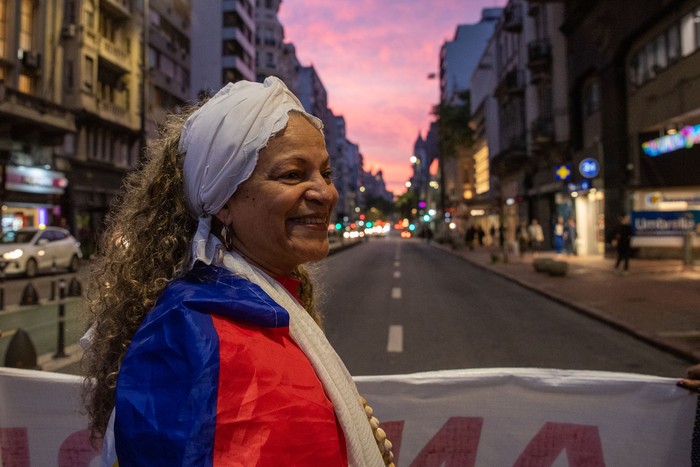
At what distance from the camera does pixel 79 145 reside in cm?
2042

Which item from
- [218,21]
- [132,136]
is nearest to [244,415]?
[218,21]

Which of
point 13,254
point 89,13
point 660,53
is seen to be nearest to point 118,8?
point 89,13

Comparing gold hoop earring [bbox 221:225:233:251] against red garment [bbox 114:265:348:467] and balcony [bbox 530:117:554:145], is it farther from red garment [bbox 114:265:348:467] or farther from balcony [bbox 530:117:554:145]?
balcony [bbox 530:117:554:145]

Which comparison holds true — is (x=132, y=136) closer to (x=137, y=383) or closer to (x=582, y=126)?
(x=137, y=383)

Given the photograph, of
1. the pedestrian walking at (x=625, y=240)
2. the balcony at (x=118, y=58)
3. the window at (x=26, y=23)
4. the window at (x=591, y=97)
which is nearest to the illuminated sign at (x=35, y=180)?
the balcony at (x=118, y=58)

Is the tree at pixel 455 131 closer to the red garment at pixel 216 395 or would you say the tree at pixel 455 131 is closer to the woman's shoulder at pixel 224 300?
the woman's shoulder at pixel 224 300

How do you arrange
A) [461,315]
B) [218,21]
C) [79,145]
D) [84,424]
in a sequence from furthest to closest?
[79,145], [461,315], [218,21], [84,424]

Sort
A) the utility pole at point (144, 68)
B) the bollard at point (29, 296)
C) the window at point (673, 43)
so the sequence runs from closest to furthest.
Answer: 1. the utility pole at point (144, 68)
2. the bollard at point (29, 296)
3. the window at point (673, 43)

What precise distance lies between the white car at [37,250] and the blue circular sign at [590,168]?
22.5m

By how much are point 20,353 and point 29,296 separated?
6.81 metres

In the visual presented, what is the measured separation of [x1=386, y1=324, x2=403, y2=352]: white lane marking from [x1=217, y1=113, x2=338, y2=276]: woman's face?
6545 millimetres

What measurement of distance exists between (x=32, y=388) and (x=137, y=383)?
160 cm

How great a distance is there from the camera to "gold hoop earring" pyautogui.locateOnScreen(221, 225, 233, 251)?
4.29 ft

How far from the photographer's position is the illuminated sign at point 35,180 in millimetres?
19422
